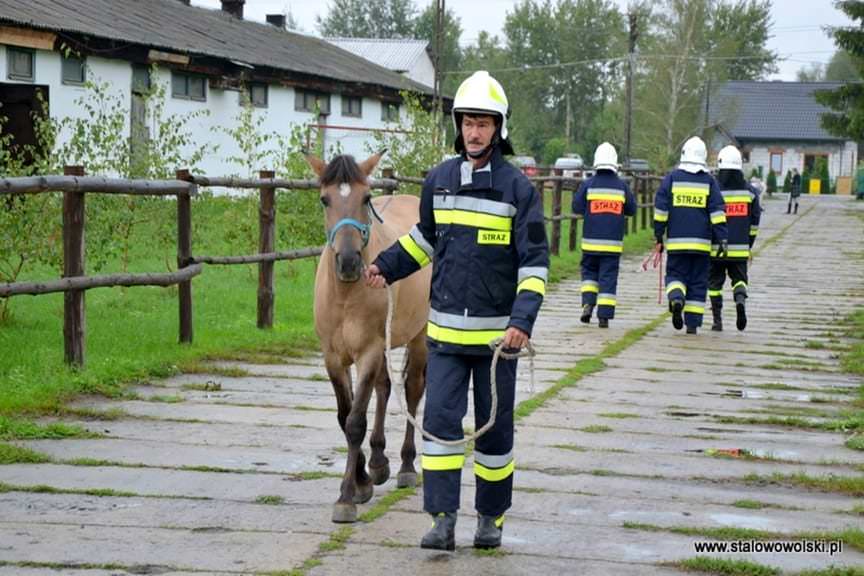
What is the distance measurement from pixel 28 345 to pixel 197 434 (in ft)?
11.2

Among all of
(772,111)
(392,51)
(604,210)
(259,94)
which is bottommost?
(604,210)

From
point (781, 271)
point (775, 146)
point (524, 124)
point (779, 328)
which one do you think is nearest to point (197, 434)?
point (779, 328)

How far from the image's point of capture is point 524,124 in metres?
109

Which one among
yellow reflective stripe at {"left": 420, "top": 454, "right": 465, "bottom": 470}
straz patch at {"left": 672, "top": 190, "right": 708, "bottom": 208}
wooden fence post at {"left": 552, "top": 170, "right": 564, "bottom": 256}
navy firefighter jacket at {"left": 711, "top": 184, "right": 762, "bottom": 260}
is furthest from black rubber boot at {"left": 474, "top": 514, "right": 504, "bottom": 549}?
wooden fence post at {"left": 552, "top": 170, "right": 564, "bottom": 256}

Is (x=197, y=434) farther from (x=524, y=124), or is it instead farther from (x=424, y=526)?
(x=524, y=124)

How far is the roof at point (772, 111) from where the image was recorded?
A: 90.4 meters

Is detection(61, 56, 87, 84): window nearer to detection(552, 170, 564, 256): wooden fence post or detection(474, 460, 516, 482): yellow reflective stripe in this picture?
detection(552, 170, 564, 256): wooden fence post

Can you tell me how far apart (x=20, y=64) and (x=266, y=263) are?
17.5m

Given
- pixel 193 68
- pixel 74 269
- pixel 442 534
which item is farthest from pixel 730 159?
pixel 193 68

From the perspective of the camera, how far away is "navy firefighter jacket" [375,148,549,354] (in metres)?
5.88

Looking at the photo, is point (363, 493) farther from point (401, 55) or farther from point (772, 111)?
point (772, 111)

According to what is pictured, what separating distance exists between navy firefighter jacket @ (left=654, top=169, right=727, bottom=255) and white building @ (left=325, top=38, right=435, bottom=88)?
5991 centimetres

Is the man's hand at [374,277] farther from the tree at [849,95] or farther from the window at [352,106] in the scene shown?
the tree at [849,95]

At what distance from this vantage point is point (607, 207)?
15430mm
